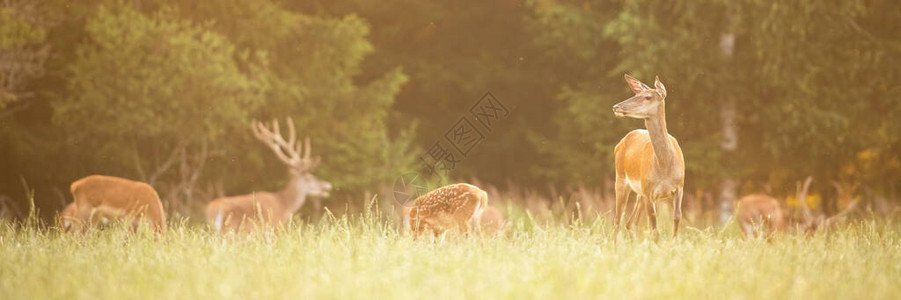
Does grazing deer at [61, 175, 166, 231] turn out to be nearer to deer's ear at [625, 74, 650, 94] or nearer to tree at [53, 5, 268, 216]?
tree at [53, 5, 268, 216]

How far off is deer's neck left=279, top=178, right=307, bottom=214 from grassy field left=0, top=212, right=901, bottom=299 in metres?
5.35

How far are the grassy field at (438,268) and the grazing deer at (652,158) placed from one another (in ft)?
1.06

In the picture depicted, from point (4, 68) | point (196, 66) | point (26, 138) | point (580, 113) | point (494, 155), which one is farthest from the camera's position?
point (494, 155)

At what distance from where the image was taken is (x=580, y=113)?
15805 millimetres

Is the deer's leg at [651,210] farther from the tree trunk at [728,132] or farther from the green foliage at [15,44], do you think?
the green foliage at [15,44]

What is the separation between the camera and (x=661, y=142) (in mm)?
7027

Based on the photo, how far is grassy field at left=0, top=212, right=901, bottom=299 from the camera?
5.07 m

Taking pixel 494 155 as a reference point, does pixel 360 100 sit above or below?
above

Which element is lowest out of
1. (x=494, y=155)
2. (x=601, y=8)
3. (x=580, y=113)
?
(x=494, y=155)

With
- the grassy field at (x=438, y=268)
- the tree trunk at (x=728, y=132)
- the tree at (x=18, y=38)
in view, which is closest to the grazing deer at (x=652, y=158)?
the grassy field at (x=438, y=268)

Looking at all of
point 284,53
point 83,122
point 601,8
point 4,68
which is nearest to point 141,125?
point 83,122

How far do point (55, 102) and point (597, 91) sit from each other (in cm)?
790

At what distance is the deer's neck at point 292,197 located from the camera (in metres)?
12.6

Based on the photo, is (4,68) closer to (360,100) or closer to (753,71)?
(360,100)
